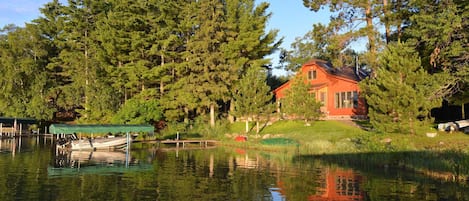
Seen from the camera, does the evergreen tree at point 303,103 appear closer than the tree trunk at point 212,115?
Yes

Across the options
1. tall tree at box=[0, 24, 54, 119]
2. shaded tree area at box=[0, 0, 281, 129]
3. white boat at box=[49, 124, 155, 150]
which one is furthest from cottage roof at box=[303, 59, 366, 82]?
tall tree at box=[0, 24, 54, 119]

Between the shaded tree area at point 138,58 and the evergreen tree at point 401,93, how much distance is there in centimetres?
A: 2195

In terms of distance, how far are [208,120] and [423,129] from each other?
95.2 feet

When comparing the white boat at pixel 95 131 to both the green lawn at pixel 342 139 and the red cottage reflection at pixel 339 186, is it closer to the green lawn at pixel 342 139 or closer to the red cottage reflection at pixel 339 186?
the green lawn at pixel 342 139

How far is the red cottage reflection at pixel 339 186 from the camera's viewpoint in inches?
672

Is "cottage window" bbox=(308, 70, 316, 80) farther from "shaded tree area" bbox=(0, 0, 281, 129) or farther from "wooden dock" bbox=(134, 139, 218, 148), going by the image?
"wooden dock" bbox=(134, 139, 218, 148)

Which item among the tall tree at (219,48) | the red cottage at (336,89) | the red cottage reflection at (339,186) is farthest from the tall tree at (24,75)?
the red cottage reflection at (339,186)

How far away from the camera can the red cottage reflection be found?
17064mm

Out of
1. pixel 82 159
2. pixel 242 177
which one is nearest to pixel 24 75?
pixel 82 159

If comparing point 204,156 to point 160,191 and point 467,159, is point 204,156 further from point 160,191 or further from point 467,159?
point 467,159

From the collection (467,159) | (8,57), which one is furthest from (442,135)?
(8,57)

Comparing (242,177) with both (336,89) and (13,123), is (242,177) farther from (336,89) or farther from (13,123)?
(13,123)

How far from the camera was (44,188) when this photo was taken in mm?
17953

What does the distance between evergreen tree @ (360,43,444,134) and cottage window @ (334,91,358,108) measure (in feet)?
57.9
